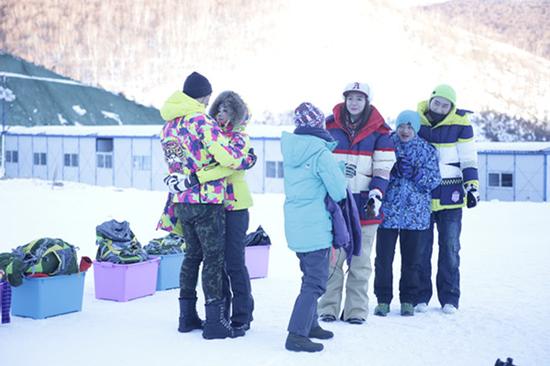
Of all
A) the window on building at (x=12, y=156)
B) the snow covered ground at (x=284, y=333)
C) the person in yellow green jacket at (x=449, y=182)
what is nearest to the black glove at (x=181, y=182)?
the snow covered ground at (x=284, y=333)

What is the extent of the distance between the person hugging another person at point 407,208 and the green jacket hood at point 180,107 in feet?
6.04

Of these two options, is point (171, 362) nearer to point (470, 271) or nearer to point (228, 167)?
point (228, 167)

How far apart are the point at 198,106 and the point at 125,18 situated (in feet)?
372

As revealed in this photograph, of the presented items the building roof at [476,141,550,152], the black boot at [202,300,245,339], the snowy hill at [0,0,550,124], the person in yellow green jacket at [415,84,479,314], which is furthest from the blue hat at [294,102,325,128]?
the snowy hill at [0,0,550,124]

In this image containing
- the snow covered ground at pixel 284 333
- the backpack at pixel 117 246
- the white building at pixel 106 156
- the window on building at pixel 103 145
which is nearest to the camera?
the snow covered ground at pixel 284 333

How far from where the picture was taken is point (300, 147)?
15.2ft

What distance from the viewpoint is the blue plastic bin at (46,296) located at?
17.9ft

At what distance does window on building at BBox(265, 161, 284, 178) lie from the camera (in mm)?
24970

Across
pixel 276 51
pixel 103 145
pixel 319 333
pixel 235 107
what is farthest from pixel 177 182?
pixel 276 51

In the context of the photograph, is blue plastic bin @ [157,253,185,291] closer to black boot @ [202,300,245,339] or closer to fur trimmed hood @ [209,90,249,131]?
black boot @ [202,300,245,339]

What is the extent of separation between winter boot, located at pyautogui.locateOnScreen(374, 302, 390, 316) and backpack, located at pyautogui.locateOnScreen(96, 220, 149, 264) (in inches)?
87.3

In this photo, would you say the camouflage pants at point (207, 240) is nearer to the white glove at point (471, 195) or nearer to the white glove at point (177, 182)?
the white glove at point (177, 182)

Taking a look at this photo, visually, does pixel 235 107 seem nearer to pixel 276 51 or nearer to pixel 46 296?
pixel 46 296

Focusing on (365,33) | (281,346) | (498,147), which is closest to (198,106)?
(281,346)
